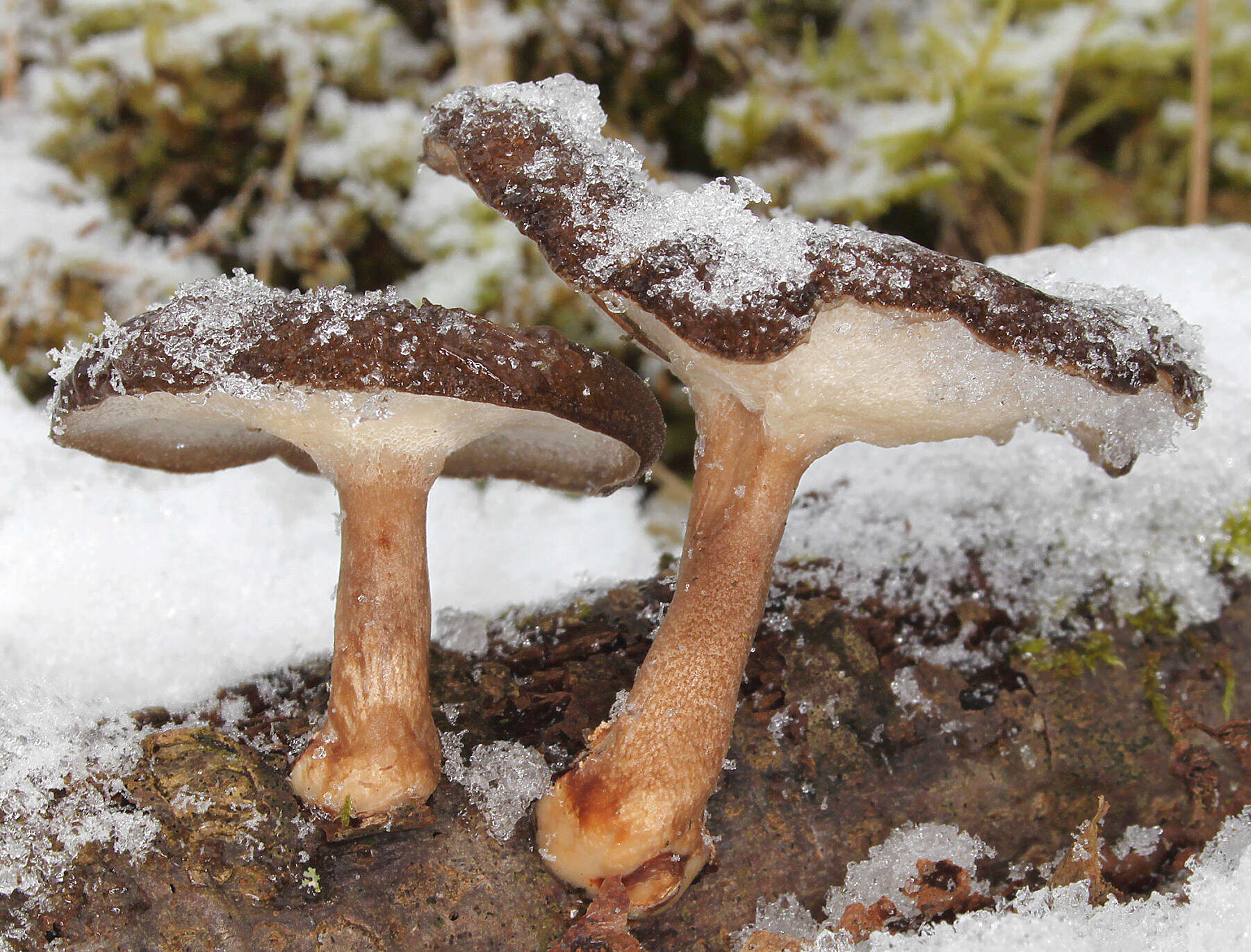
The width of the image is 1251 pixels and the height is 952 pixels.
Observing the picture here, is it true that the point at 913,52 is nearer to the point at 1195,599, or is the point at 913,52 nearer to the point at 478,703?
the point at 1195,599

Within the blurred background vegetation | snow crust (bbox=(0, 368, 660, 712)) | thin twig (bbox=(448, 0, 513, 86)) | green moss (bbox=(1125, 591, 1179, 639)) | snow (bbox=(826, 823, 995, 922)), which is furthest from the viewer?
thin twig (bbox=(448, 0, 513, 86))

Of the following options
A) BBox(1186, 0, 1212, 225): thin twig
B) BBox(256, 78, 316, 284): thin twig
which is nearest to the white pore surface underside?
BBox(1186, 0, 1212, 225): thin twig

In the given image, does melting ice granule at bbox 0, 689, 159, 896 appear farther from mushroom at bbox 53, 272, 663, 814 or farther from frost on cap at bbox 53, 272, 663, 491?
frost on cap at bbox 53, 272, 663, 491

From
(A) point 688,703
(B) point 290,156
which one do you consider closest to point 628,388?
(A) point 688,703

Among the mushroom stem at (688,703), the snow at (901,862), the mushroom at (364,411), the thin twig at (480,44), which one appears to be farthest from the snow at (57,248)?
the snow at (901,862)

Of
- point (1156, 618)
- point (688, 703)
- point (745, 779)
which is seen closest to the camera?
point (688, 703)

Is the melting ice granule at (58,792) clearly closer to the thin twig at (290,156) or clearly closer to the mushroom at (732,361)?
the mushroom at (732,361)

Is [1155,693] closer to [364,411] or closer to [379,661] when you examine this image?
[379,661]
